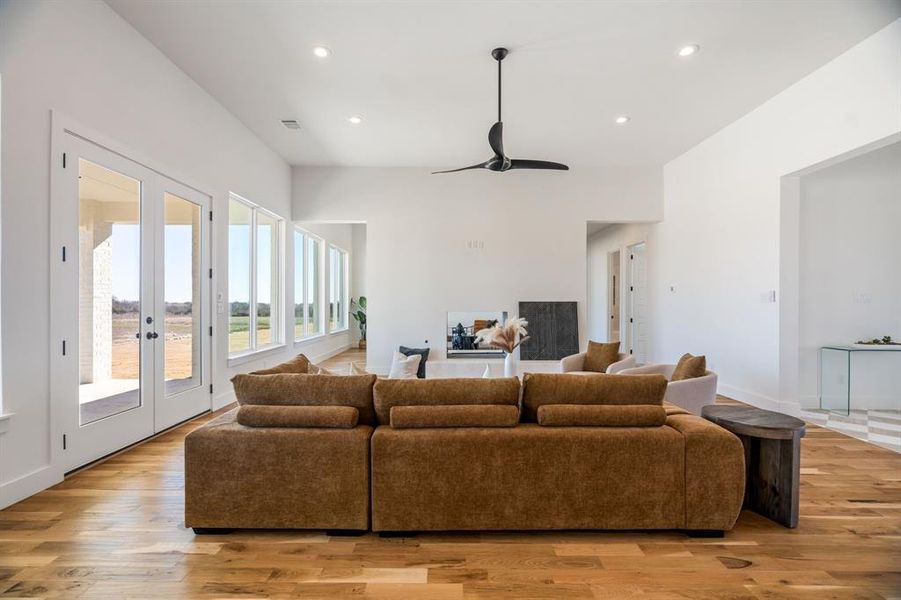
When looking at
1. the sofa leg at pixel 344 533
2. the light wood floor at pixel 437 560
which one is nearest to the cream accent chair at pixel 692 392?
the light wood floor at pixel 437 560

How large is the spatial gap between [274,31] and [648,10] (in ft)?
9.08

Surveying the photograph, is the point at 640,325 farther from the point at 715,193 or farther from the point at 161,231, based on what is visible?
the point at 161,231

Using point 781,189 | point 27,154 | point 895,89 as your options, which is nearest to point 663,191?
point 781,189

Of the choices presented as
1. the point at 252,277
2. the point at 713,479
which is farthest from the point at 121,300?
A: the point at 713,479

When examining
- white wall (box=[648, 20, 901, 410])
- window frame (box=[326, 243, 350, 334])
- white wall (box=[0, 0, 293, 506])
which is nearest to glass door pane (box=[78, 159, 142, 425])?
white wall (box=[0, 0, 293, 506])

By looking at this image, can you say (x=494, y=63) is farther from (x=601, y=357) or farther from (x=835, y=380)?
(x=835, y=380)

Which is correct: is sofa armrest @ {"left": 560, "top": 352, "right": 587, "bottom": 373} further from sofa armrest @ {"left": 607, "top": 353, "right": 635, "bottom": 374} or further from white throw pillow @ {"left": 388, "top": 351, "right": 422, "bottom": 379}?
white throw pillow @ {"left": 388, "top": 351, "right": 422, "bottom": 379}

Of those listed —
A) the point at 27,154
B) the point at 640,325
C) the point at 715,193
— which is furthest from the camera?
the point at 640,325

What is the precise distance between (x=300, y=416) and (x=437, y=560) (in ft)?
3.17

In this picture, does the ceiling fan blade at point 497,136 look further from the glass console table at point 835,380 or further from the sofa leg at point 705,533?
the glass console table at point 835,380

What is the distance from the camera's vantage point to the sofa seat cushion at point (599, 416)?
7.57ft

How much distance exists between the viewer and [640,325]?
8.32 metres

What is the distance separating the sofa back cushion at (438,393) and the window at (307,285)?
18.4 ft

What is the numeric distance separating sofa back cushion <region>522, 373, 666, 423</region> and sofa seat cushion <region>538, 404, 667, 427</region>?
0.16ft
